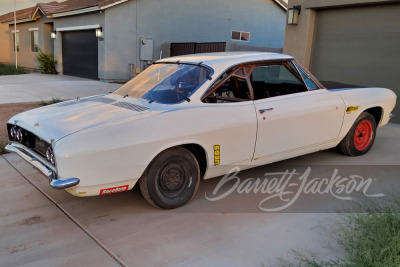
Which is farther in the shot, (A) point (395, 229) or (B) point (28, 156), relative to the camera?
(B) point (28, 156)

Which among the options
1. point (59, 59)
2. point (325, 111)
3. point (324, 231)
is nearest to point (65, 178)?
point (324, 231)

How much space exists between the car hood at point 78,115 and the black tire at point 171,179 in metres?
0.49

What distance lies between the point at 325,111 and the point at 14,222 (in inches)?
151

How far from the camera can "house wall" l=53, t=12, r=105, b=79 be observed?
16.3 m

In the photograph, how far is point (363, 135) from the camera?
5684mm

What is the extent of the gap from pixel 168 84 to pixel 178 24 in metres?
14.2

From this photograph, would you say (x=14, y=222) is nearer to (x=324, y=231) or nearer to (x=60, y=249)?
(x=60, y=249)

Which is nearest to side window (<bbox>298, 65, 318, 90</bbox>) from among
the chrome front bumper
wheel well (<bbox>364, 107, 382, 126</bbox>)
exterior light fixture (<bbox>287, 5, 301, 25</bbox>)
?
wheel well (<bbox>364, 107, 382, 126</bbox>)

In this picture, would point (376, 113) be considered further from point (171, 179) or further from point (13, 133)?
point (13, 133)

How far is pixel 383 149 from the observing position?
6098mm

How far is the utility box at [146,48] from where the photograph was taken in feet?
55.3

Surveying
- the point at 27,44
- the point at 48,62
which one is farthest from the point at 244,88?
the point at 27,44

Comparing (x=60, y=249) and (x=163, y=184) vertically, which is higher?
(x=163, y=184)

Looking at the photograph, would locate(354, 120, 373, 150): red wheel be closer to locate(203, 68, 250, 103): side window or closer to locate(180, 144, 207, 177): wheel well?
locate(203, 68, 250, 103): side window
